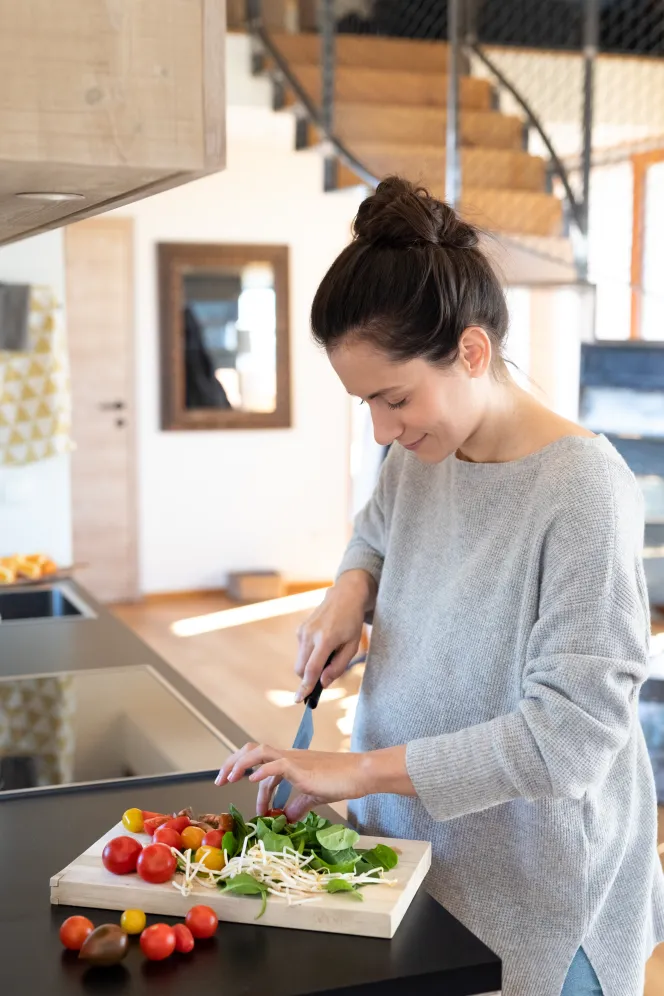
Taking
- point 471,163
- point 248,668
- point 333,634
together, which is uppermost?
point 471,163

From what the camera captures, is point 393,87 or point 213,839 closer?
point 213,839

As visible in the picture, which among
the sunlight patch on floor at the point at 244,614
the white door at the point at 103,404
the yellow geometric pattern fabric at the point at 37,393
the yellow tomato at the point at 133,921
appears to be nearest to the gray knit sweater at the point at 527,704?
the yellow tomato at the point at 133,921

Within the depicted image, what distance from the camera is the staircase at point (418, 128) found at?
5.34 meters

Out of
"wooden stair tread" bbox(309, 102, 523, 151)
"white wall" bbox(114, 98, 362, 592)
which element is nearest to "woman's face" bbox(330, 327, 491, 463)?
"wooden stair tread" bbox(309, 102, 523, 151)

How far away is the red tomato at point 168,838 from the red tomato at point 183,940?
0.40 feet

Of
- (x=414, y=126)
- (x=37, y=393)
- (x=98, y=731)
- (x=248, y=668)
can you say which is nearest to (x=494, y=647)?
(x=98, y=731)

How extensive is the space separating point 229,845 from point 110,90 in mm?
779

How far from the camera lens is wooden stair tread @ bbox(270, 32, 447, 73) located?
5.98 m

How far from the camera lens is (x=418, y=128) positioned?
18.6 ft

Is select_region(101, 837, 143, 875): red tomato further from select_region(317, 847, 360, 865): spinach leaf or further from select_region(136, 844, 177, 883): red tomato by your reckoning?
select_region(317, 847, 360, 865): spinach leaf

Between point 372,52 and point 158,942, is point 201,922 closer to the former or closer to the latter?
point 158,942

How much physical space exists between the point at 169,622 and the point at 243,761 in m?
5.93

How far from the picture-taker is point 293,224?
25.6 ft

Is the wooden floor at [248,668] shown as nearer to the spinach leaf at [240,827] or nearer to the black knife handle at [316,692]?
the black knife handle at [316,692]
